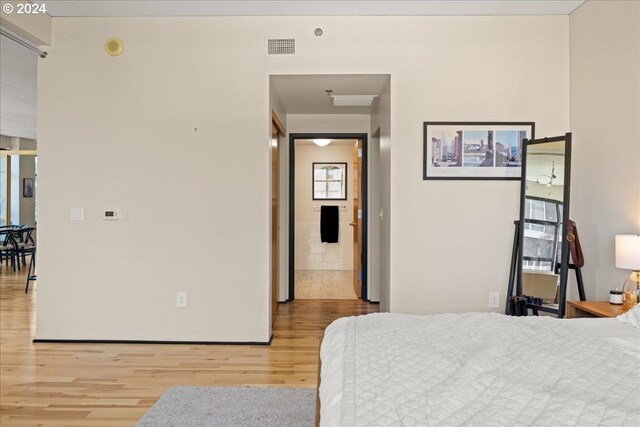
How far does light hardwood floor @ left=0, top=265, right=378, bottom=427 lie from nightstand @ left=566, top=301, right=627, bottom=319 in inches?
66.8

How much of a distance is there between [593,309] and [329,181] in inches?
234

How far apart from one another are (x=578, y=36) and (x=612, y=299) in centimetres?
197

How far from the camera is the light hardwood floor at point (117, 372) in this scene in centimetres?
253

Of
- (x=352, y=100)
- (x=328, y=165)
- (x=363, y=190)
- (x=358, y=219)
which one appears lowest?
(x=358, y=219)

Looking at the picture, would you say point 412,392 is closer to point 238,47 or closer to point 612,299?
point 612,299

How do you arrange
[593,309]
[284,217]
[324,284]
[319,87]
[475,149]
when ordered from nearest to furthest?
1. [593,309]
2. [475,149]
3. [319,87]
4. [284,217]
5. [324,284]

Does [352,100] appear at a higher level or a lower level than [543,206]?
higher

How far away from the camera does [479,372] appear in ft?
4.41

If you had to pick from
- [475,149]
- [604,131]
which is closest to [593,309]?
[604,131]

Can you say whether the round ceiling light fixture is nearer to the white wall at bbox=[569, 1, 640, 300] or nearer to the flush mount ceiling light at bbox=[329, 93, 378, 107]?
the flush mount ceiling light at bbox=[329, 93, 378, 107]

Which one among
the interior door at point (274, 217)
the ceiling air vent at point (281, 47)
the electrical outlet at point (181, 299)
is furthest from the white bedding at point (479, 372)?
the ceiling air vent at point (281, 47)

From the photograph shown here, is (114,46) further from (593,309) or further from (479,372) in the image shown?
(593,309)

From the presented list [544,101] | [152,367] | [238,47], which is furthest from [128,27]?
[544,101]

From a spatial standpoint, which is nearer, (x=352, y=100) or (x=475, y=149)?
(x=475, y=149)
